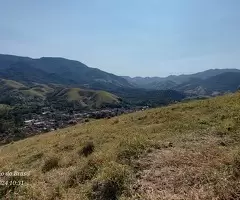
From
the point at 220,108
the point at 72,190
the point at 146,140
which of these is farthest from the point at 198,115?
the point at 72,190

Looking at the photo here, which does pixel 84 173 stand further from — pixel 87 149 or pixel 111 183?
pixel 87 149

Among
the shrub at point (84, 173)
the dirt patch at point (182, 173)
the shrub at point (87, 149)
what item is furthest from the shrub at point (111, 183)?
the shrub at point (87, 149)

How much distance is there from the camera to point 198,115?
21594 mm

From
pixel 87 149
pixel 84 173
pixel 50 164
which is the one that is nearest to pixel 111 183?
pixel 84 173

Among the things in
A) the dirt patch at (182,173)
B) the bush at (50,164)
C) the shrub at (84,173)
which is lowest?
the bush at (50,164)

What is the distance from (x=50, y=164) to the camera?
16.1 m

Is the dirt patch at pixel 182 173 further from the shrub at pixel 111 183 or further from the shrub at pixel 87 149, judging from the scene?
the shrub at pixel 87 149

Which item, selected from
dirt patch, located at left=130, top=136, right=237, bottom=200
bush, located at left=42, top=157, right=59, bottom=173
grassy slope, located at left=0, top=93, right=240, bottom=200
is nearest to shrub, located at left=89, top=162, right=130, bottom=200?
grassy slope, located at left=0, top=93, right=240, bottom=200

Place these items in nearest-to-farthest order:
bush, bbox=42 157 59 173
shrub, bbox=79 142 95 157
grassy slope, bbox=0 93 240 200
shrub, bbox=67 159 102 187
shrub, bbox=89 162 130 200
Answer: grassy slope, bbox=0 93 240 200 < shrub, bbox=89 162 130 200 < shrub, bbox=67 159 102 187 < bush, bbox=42 157 59 173 < shrub, bbox=79 142 95 157

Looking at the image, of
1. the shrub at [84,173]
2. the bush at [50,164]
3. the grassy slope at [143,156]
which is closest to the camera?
the grassy slope at [143,156]

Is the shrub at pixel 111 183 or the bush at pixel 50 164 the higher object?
the shrub at pixel 111 183

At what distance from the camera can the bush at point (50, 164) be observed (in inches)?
623

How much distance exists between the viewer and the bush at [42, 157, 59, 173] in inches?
623

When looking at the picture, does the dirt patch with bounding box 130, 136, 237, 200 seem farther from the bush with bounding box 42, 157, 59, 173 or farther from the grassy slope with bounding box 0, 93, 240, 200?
the bush with bounding box 42, 157, 59, 173
